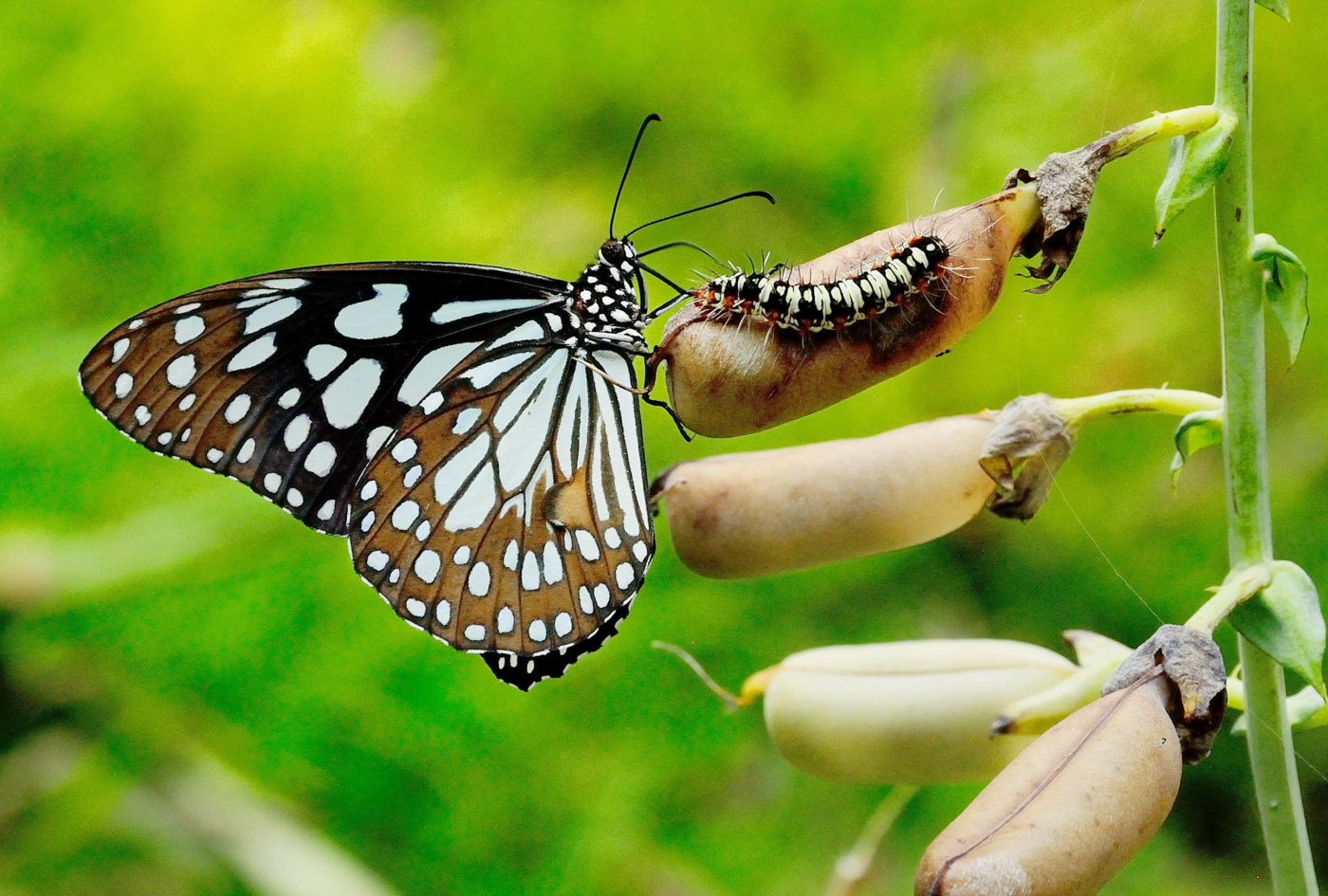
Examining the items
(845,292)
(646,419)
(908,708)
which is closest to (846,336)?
(845,292)

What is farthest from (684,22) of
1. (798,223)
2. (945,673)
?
(945,673)

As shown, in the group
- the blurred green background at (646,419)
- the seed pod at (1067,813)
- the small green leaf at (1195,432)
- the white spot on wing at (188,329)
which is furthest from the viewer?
the blurred green background at (646,419)

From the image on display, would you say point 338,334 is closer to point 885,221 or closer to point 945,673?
point 945,673

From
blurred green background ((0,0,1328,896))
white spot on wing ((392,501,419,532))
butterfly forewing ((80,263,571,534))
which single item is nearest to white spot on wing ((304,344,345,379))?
butterfly forewing ((80,263,571,534))

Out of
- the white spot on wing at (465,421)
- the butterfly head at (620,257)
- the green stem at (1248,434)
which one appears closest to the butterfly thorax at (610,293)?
the butterfly head at (620,257)

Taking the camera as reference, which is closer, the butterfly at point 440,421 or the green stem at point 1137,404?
the green stem at point 1137,404

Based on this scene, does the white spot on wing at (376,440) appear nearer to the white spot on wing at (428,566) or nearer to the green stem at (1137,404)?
the white spot on wing at (428,566)
